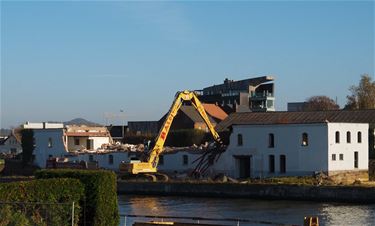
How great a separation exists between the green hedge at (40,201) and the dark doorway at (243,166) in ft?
146

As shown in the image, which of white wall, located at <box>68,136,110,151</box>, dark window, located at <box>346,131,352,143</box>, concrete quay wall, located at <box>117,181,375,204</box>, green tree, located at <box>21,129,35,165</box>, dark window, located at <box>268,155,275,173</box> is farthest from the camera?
white wall, located at <box>68,136,110,151</box>

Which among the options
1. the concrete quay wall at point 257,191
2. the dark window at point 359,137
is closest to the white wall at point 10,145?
the concrete quay wall at point 257,191

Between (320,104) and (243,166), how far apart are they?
56720 mm

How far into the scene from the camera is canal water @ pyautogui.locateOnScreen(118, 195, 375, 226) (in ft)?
133

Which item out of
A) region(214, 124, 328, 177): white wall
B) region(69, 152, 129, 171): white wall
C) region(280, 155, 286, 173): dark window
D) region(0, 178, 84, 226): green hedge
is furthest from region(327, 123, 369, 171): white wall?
region(0, 178, 84, 226): green hedge

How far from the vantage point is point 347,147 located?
211 feet

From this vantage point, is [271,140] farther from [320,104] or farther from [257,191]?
[320,104]

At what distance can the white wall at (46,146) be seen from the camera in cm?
8306

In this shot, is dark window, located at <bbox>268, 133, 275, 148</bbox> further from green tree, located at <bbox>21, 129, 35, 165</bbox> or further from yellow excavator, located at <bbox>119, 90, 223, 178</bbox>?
green tree, located at <bbox>21, 129, 35, 165</bbox>

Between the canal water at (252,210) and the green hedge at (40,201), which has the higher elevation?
the green hedge at (40,201)

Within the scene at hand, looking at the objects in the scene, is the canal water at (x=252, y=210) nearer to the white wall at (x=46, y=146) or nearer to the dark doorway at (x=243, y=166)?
the dark doorway at (x=243, y=166)

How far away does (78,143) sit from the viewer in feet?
284

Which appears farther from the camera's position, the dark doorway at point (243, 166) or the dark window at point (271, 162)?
the dark doorway at point (243, 166)

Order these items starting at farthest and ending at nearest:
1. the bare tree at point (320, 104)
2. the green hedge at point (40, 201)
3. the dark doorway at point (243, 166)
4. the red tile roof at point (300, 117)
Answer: the bare tree at point (320, 104) → the red tile roof at point (300, 117) → the dark doorway at point (243, 166) → the green hedge at point (40, 201)
